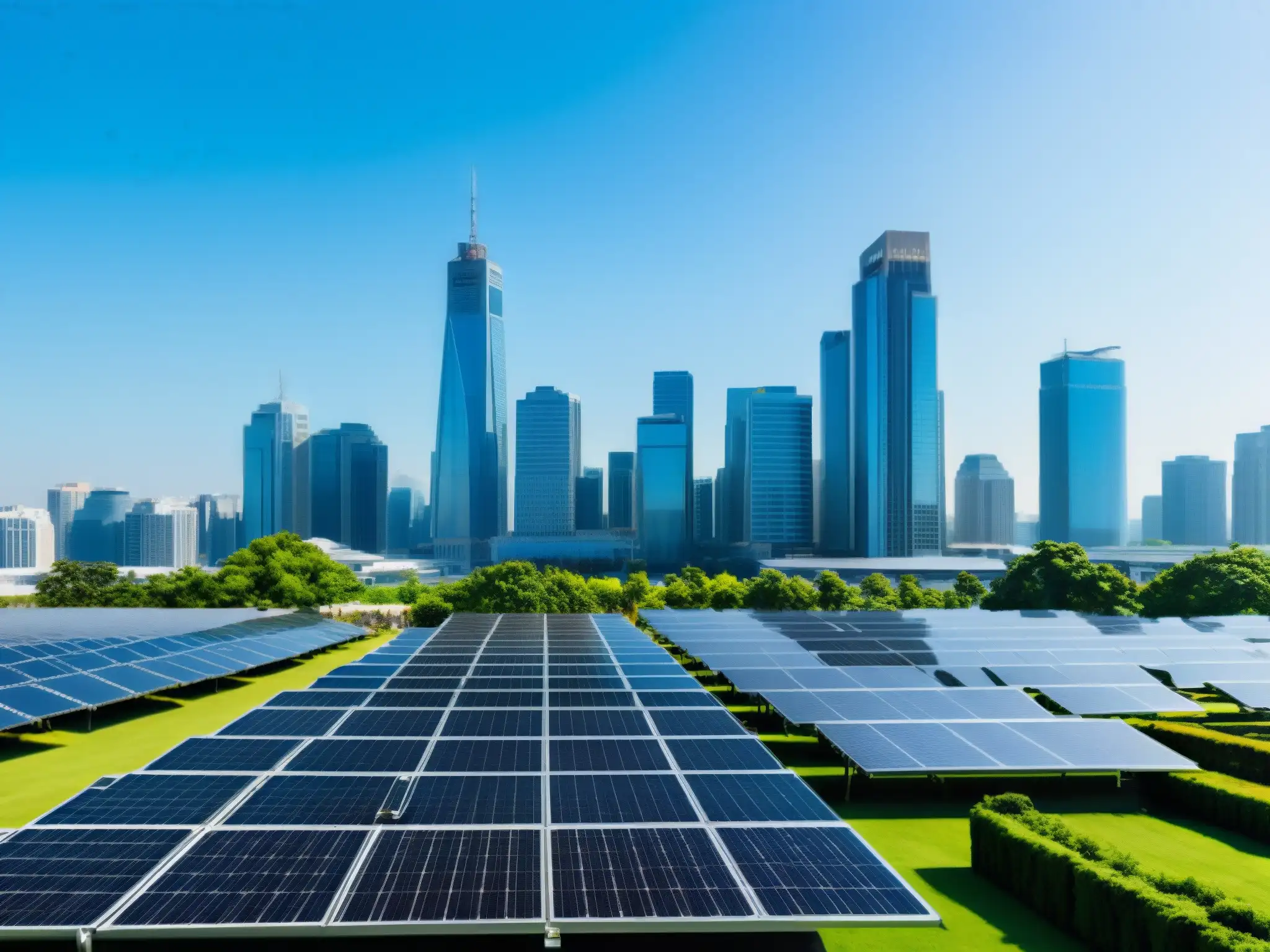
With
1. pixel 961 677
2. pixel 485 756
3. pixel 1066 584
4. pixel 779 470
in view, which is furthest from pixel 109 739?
pixel 779 470

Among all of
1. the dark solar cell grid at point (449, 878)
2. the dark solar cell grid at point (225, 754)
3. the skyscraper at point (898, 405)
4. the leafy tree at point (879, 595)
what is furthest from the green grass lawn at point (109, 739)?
the skyscraper at point (898, 405)

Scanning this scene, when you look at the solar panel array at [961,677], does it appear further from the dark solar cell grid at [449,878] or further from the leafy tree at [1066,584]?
the dark solar cell grid at [449,878]

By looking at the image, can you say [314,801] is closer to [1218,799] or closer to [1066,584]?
[1218,799]

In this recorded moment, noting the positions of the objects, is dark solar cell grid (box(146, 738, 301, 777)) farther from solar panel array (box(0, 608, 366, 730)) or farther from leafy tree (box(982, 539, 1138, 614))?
leafy tree (box(982, 539, 1138, 614))

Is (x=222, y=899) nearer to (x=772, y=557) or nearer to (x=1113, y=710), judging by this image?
(x=1113, y=710)

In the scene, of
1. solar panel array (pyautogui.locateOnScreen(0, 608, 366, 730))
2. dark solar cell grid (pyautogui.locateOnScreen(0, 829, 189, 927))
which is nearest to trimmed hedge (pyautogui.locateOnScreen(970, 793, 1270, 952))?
dark solar cell grid (pyautogui.locateOnScreen(0, 829, 189, 927))

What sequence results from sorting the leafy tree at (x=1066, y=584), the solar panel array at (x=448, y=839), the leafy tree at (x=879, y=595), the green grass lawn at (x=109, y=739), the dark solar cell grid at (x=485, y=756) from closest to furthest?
the solar panel array at (x=448, y=839), the dark solar cell grid at (x=485, y=756), the green grass lawn at (x=109, y=739), the leafy tree at (x=1066, y=584), the leafy tree at (x=879, y=595)
